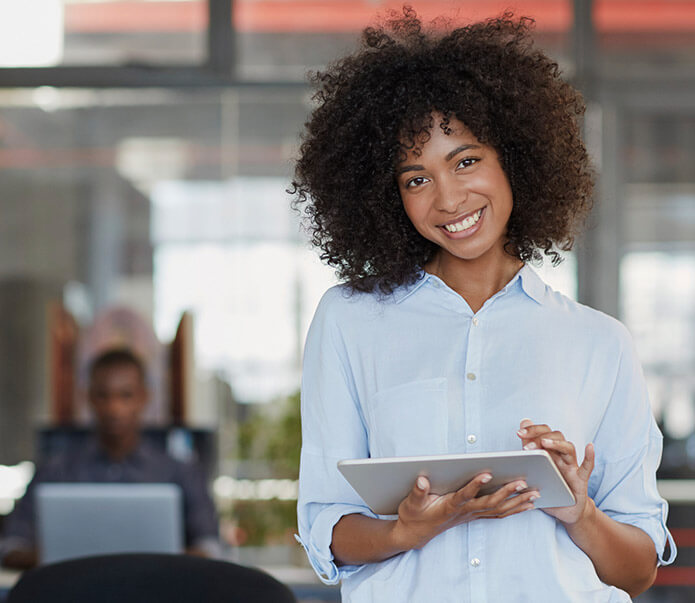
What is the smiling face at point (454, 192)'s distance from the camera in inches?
59.4

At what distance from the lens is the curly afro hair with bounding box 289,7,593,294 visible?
5.26 feet

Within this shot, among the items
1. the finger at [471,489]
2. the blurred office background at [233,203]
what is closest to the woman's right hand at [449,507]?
the finger at [471,489]

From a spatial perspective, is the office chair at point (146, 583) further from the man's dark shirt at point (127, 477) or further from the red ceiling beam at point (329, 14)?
the red ceiling beam at point (329, 14)

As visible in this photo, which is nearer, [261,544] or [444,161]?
[444,161]

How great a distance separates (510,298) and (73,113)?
3.20 meters

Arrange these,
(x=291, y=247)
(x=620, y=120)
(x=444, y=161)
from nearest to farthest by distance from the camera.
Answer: (x=444, y=161), (x=620, y=120), (x=291, y=247)

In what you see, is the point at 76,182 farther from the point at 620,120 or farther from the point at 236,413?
the point at 620,120

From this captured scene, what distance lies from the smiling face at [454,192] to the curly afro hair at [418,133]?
0.07 ft

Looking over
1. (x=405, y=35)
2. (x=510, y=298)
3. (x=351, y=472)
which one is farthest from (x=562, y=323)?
(x=405, y=35)

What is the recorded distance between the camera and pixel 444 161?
1.53 metres

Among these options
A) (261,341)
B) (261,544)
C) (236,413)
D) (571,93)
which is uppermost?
(571,93)

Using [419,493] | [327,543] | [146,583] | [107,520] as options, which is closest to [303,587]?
[107,520]

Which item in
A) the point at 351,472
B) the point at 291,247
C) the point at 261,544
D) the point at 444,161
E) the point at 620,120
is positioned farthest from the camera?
the point at 291,247

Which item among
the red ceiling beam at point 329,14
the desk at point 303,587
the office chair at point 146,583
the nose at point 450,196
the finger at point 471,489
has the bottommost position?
Result: the desk at point 303,587
